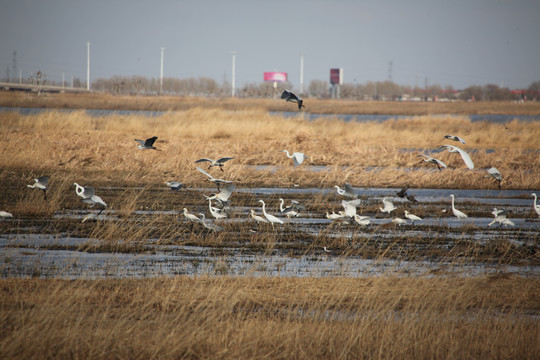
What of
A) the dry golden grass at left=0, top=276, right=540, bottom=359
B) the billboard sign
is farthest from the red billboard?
the dry golden grass at left=0, top=276, right=540, bottom=359

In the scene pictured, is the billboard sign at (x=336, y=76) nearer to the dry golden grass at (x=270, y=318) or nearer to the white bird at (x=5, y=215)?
the white bird at (x=5, y=215)

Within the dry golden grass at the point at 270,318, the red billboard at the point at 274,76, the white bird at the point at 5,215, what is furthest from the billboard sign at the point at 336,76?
the dry golden grass at the point at 270,318

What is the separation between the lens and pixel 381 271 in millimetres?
9016

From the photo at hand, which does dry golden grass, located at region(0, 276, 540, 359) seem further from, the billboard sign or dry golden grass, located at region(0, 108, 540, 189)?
the billboard sign

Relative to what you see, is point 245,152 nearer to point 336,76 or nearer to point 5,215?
point 5,215

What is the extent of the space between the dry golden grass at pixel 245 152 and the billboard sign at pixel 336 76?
133707 millimetres

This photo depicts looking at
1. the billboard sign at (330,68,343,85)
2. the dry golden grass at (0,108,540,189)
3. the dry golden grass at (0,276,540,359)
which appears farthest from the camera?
the billboard sign at (330,68,343,85)

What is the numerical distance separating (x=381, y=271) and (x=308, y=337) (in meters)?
3.26

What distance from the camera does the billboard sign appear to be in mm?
168750

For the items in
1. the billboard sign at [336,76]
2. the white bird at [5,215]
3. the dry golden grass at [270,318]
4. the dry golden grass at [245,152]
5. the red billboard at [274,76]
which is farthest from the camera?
the red billboard at [274,76]

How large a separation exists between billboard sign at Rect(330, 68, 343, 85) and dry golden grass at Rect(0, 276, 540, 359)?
16399cm

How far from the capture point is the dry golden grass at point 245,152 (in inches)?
790

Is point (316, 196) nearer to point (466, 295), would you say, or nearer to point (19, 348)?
point (466, 295)

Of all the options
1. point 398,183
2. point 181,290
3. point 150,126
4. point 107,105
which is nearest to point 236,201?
point 398,183
